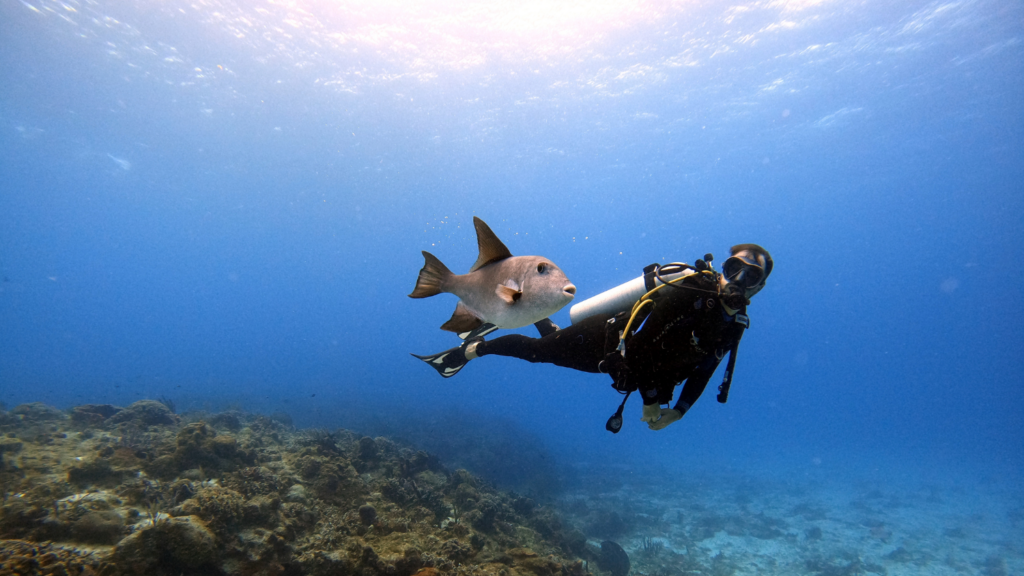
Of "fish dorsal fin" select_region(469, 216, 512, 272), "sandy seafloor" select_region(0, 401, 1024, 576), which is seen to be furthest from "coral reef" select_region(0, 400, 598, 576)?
"fish dorsal fin" select_region(469, 216, 512, 272)

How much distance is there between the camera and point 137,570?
11.0ft

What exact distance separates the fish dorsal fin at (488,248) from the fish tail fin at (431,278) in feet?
0.71

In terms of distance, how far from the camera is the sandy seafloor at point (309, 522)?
12.8 feet

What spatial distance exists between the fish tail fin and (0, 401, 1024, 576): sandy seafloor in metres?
3.74

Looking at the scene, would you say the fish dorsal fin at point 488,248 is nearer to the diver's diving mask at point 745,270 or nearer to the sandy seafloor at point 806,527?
the diver's diving mask at point 745,270

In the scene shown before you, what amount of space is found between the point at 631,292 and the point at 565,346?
1133 mm

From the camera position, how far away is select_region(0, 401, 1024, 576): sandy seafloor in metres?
3.92

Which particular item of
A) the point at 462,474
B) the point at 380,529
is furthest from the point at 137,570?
the point at 462,474

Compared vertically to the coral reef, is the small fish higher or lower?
higher

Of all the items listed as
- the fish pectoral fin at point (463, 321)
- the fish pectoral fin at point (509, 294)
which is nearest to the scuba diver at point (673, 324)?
the fish pectoral fin at point (463, 321)

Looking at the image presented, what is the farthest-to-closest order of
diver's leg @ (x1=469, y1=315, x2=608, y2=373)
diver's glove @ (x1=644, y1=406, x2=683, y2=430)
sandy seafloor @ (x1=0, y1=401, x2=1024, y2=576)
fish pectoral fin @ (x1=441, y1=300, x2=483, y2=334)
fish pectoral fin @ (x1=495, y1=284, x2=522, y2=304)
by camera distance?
1. diver's leg @ (x1=469, y1=315, x2=608, y2=373)
2. sandy seafloor @ (x1=0, y1=401, x2=1024, y2=576)
3. diver's glove @ (x1=644, y1=406, x2=683, y2=430)
4. fish pectoral fin @ (x1=441, y1=300, x2=483, y2=334)
5. fish pectoral fin @ (x1=495, y1=284, x2=522, y2=304)

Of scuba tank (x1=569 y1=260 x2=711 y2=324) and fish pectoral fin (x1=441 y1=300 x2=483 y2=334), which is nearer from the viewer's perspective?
fish pectoral fin (x1=441 y1=300 x2=483 y2=334)

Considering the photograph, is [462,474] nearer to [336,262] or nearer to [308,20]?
[308,20]

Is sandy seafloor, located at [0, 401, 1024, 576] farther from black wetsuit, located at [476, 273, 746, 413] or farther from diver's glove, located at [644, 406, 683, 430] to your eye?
black wetsuit, located at [476, 273, 746, 413]
